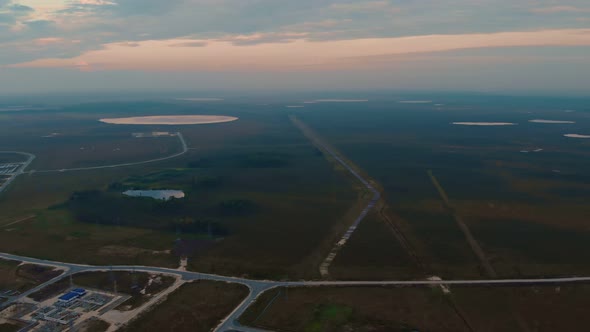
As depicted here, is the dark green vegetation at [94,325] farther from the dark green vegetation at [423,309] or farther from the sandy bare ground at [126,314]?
the dark green vegetation at [423,309]

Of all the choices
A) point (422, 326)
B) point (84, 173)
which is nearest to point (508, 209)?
point (422, 326)

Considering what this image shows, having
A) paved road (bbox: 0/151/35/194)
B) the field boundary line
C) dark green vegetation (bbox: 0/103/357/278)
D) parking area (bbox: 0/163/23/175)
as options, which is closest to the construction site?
dark green vegetation (bbox: 0/103/357/278)

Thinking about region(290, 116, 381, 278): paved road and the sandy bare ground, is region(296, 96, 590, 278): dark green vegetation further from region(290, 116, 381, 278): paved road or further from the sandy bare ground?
the sandy bare ground

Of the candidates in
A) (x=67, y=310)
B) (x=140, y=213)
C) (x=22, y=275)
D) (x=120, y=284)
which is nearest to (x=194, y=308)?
(x=120, y=284)

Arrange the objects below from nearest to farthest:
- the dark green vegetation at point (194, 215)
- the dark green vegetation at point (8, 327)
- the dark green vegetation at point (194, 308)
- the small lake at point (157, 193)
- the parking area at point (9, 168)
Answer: the dark green vegetation at point (8, 327) → the dark green vegetation at point (194, 308) → the dark green vegetation at point (194, 215) → the small lake at point (157, 193) → the parking area at point (9, 168)

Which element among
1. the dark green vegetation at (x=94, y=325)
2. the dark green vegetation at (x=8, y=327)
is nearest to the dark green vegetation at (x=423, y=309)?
the dark green vegetation at (x=94, y=325)

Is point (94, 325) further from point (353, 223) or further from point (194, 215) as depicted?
point (353, 223)
